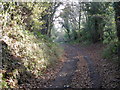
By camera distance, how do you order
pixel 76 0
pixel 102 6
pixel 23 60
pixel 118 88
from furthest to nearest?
pixel 76 0, pixel 102 6, pixel 23 60, pixel 118 88

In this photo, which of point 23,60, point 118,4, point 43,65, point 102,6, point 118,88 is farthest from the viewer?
point 102,6

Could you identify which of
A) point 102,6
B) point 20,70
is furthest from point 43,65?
point 102,6

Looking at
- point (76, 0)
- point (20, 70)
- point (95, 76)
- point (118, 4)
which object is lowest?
point (95, 76)

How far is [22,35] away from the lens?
9523 millimetres

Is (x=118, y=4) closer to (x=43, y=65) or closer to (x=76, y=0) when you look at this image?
(x=43, y=65)

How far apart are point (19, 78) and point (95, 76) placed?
399cm

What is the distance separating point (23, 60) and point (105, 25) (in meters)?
19.4

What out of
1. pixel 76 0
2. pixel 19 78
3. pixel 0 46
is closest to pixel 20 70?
pixel 19 78

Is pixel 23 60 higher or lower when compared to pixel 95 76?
higher

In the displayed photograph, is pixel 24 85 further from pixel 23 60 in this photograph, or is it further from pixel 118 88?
pixel 118 88

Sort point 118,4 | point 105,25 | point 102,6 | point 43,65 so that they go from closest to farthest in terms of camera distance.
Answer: point 43,65 < point 118,4 < point 102,6 < point 105,25

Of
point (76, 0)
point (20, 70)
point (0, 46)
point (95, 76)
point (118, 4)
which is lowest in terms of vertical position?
point (95, 76)

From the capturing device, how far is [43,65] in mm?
10180

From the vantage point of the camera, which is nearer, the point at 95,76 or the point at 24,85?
the point at 24,85
